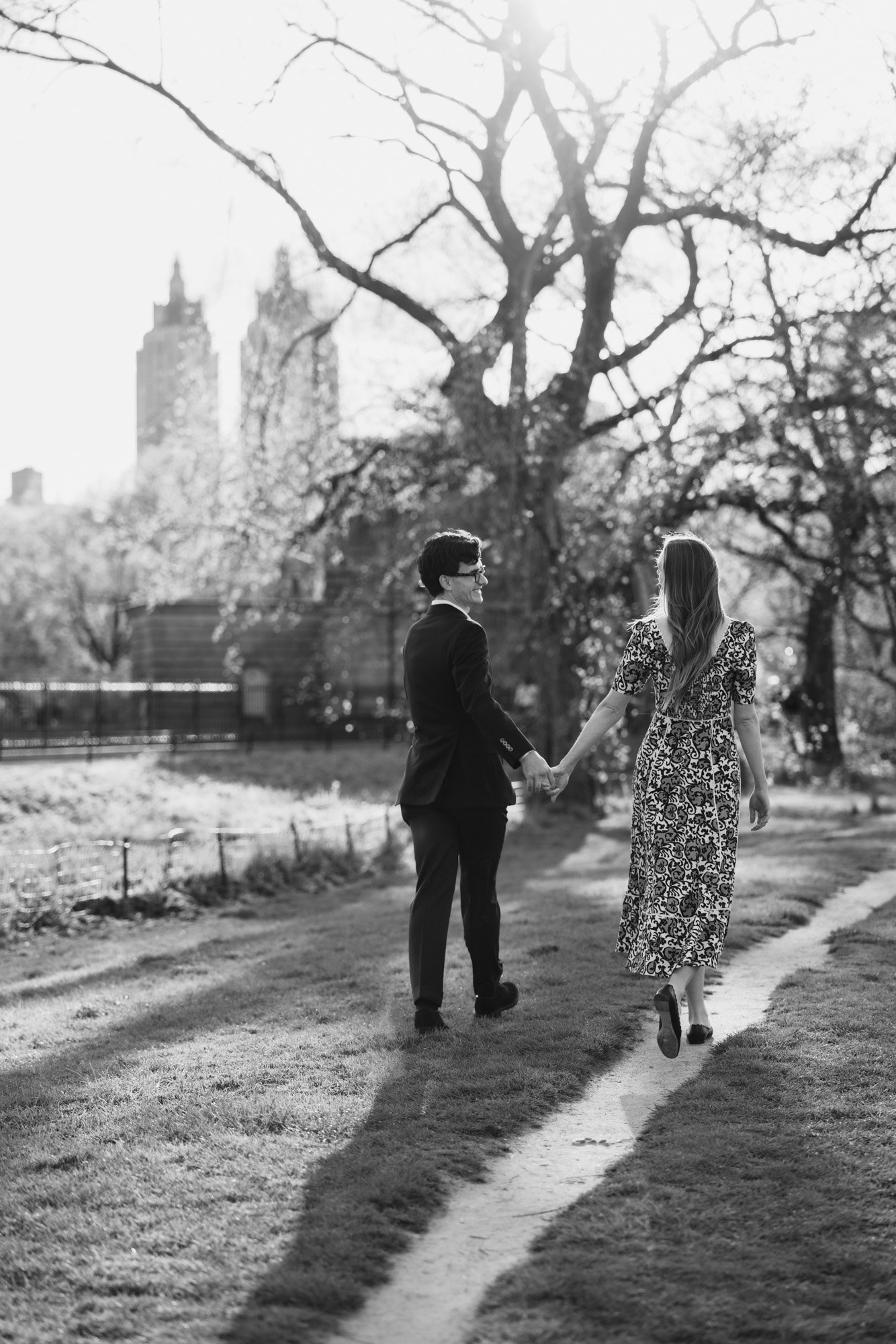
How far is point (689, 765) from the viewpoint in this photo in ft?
19.0

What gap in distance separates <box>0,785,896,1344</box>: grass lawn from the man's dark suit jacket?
1.06 m

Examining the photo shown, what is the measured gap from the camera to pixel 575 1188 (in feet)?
13.7

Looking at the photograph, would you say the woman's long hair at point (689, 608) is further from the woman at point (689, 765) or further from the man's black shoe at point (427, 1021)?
the man's black shoe at point (427, 1021)

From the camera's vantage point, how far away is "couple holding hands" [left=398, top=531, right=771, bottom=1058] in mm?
5719

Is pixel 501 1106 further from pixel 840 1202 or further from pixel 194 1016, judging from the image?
pixel 194 1016

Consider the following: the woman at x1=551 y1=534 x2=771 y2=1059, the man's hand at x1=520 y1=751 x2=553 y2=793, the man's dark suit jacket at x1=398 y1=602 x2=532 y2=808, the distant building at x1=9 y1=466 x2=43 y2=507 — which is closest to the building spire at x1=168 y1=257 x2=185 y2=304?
the man's dark suit jacket at x1=398 y1=602 x2=532 y2=808

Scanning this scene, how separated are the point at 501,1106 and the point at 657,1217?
3.70ft

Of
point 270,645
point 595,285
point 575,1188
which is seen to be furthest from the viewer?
point 270,645

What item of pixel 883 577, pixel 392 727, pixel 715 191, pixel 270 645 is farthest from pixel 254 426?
pixel 270 645

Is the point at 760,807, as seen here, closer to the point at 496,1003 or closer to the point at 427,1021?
the point at 496,1003

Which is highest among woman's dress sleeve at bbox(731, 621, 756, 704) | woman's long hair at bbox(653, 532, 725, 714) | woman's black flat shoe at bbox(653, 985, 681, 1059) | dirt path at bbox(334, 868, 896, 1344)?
woman's long hair at bbox(653, 532, 725, 714)

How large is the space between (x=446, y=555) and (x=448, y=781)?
0.99 metres

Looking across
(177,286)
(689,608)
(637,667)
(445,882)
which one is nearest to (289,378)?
(177,286)

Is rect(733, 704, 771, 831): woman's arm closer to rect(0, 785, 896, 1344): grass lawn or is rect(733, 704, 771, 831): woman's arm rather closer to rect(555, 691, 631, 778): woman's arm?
rect(555, 691, 631, 778): woman's arm
